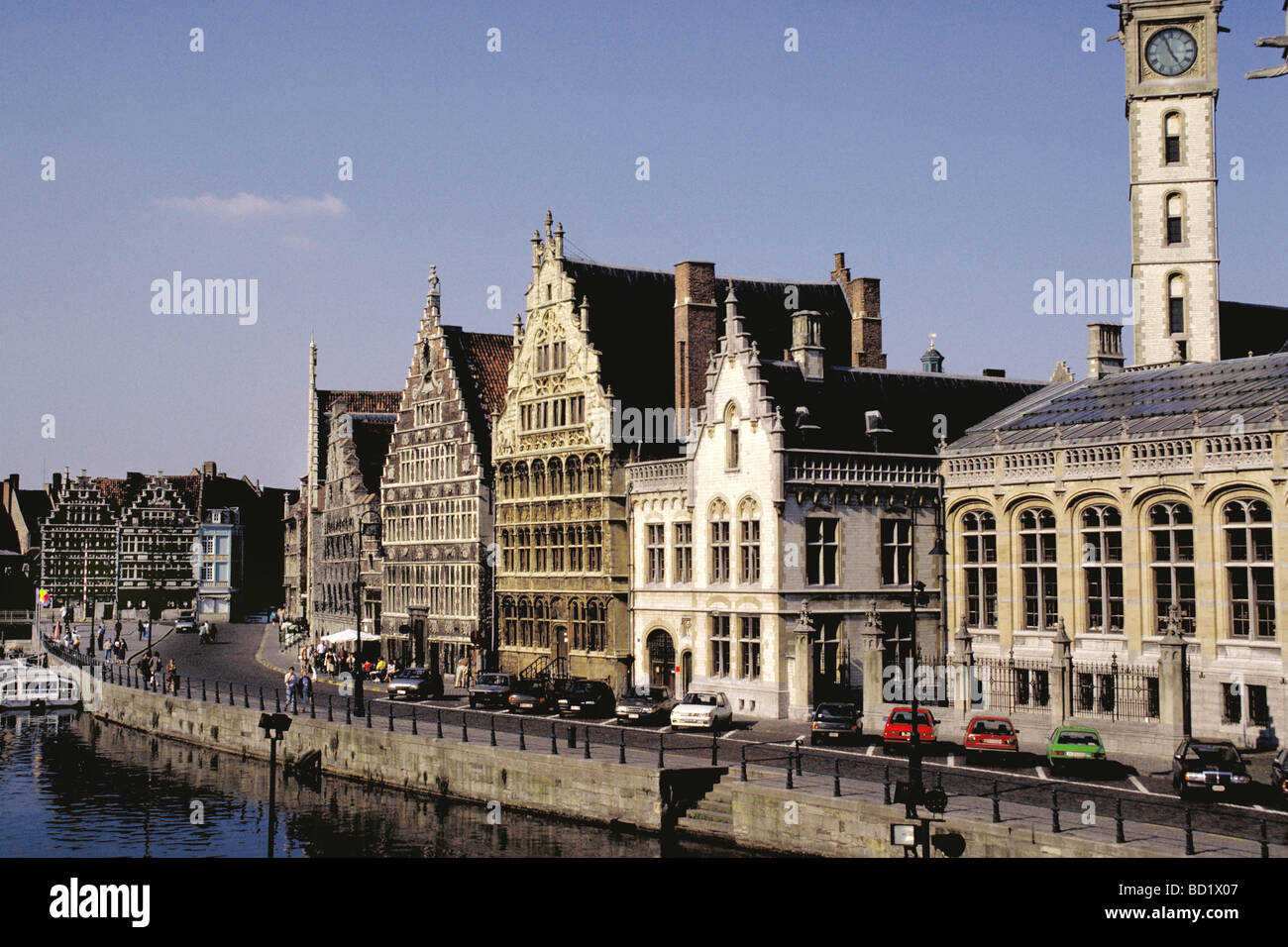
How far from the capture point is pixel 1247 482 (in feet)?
134

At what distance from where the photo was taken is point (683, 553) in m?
56.2

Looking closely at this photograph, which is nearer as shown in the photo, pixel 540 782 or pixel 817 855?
pixel 817 855

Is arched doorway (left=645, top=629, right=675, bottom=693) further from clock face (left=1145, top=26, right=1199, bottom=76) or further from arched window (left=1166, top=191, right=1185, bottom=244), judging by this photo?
clock face (left=1145, top=26, right=1199, bottom=76)

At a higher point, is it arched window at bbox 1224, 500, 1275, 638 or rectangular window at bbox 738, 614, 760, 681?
arched window at bbox 1224, 500, 1275, 638

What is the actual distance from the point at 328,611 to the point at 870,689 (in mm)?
52091

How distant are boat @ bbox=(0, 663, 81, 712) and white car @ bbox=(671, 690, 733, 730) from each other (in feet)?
147

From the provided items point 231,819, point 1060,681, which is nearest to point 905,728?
point 1060,681

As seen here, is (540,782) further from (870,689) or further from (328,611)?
(328,611)

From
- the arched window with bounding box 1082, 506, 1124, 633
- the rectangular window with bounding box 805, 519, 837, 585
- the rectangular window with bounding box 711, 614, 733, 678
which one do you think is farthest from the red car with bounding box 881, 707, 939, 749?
the rectangular window with bounding box 711, 614, 733, 678

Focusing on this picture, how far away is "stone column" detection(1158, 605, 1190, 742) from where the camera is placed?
38344 mm

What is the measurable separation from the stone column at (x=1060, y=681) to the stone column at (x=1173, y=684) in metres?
3.02

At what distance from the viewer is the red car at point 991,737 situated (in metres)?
39.2

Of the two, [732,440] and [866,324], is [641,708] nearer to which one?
[732,440]

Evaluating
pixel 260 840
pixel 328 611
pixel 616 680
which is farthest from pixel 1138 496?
pixel 328 611
